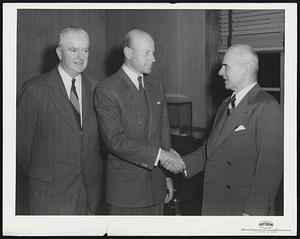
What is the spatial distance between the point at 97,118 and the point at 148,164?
1.09ft

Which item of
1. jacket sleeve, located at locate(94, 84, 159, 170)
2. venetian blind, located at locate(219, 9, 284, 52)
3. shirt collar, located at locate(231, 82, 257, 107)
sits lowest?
jacket sleeve, located at locate(94, 84, 159, 170)

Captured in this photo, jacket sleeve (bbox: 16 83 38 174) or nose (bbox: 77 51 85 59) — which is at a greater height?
nose (bbox: 77 51 85 59)

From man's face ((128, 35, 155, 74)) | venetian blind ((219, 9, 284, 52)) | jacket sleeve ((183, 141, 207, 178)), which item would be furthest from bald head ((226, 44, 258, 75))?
jacket sleeve ((183, 141, 207, 178))

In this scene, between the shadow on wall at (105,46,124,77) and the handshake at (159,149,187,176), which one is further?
the shadow on wall at (105,46,124,77)

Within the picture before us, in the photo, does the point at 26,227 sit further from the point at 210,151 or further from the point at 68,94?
the point at 210,151

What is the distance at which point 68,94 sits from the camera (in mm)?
1854

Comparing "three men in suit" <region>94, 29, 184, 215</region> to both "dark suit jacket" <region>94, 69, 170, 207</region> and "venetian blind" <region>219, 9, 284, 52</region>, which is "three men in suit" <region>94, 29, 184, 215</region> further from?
"venetian blind" <region>219, 9, 284, 52</region>

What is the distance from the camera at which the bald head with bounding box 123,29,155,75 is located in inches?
71.4

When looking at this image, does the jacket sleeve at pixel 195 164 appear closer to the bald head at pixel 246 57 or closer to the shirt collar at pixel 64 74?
the bald head at pixel 246 57

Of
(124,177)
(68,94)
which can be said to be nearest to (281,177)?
(124,177)

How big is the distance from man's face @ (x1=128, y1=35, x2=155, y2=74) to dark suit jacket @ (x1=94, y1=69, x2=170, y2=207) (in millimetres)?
75

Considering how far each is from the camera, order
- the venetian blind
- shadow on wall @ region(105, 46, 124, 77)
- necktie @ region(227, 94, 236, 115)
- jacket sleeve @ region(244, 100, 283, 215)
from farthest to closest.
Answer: shadow on wall @ region(105, 46, 124, 77), the venetian blind, necktie @ region(227, 94, 236, 115), jacket sleeve @ region(244, 100, 283, 215)

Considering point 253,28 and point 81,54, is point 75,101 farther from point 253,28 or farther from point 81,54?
point 253,28

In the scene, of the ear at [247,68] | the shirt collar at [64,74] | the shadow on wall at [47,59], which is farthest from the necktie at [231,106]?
the shadow on wall at [47,59]
